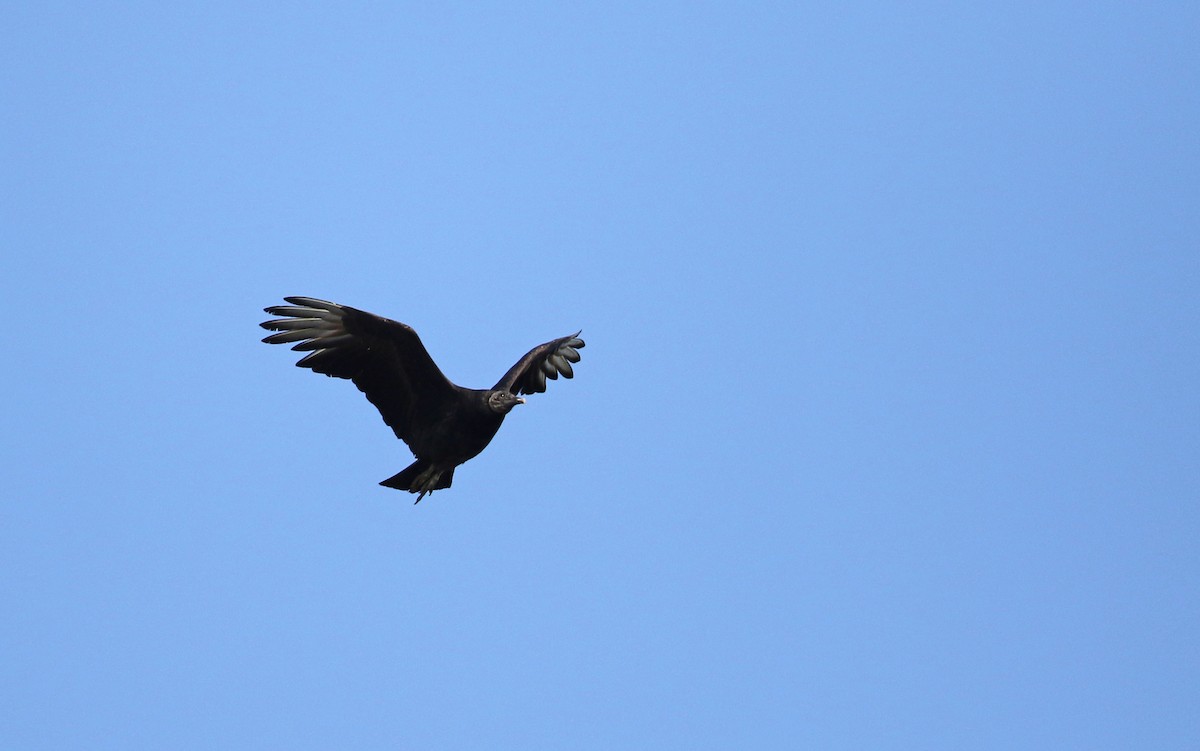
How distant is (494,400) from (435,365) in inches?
30.8

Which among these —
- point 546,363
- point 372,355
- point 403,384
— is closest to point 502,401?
point 403,384

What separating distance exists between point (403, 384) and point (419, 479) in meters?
1.13

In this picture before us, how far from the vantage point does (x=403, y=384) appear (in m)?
18.9

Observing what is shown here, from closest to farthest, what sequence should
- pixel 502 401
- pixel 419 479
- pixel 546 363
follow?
pixel 502 401 → pixel 419 479 → pixel 546 363

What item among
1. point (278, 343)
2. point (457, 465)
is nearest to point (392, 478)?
point (457, 465)

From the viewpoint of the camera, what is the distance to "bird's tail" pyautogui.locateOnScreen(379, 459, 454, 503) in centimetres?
1895

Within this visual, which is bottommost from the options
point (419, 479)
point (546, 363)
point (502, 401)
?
point (419, 479)

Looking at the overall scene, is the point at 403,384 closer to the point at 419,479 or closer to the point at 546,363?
the point at 419,479

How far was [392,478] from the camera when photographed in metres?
19.0

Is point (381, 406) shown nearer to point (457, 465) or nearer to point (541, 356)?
point (457, 465)

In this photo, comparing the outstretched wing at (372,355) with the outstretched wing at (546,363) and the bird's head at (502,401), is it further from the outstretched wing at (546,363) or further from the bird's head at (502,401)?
the outstretched wing at (546,363)

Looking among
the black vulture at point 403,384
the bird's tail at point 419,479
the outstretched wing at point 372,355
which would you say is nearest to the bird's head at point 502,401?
the black vulture at point 403,384

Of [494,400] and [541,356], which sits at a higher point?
[541,356]

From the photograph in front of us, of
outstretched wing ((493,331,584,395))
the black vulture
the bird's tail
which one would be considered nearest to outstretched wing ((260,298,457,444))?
the black vulture
